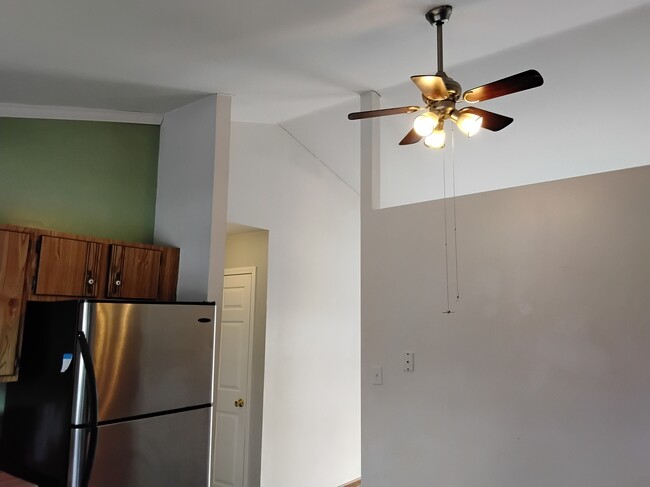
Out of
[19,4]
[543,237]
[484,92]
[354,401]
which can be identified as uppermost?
[19,4]

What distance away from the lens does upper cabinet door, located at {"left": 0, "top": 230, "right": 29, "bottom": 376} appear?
7.76 ft

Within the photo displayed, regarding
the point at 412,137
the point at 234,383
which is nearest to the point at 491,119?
the point at 412,137

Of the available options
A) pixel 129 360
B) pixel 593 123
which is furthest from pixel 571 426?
pixel 129 360

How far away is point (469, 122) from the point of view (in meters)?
2.18

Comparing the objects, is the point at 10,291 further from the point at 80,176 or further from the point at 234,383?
the point at 234,383

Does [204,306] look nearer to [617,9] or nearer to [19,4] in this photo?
[19,4]

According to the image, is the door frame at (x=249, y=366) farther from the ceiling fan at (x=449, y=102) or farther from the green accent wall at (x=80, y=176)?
the ceiling fan at (x=449, y=102)

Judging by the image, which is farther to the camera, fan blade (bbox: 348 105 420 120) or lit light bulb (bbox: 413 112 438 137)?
fan blade (bbox: 348 105 420 120)

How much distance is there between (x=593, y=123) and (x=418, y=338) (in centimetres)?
172

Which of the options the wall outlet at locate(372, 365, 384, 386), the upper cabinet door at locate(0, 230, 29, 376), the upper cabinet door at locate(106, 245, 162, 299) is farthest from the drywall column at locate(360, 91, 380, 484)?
the upper cabinet door at locate(0, 230, 29, 376)

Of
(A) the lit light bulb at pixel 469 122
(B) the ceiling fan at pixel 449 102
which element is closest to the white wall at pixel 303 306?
(B) the ceiling fan at pixel 449 102

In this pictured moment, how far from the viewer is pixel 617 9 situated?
245cm

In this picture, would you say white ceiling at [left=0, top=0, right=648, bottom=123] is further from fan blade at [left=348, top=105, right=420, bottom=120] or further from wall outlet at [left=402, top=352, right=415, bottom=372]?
wall outlet at [left=402, top=352, right=415, bottom=372]

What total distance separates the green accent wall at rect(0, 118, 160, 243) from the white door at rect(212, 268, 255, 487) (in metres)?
0.98
